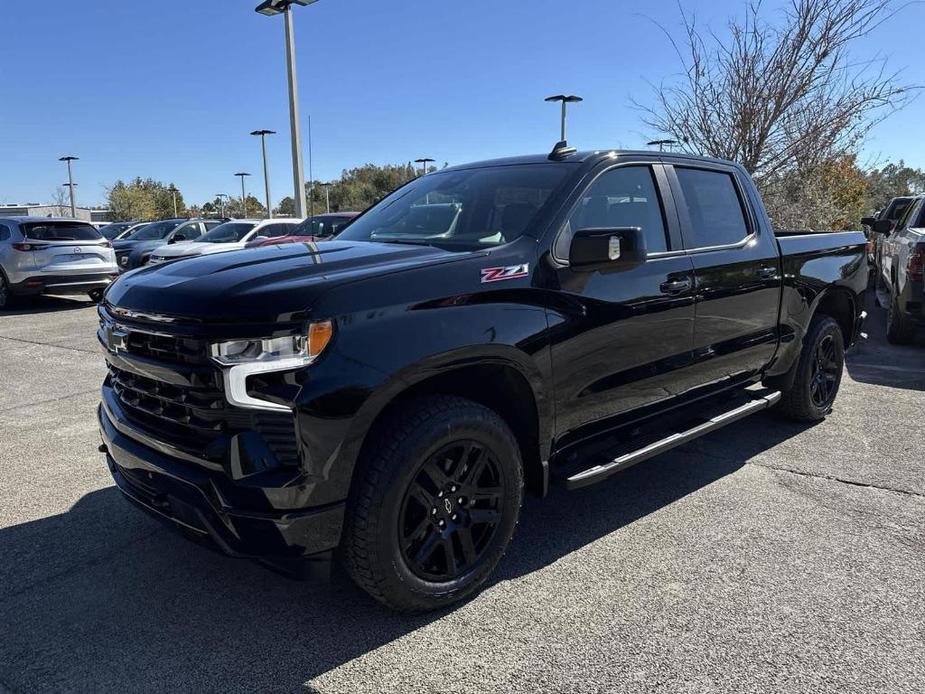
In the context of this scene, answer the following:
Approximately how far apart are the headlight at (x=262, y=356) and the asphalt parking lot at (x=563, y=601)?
1.00 metres

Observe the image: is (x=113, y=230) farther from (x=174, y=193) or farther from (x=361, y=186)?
(x=174, y=193)

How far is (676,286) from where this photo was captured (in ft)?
11.9

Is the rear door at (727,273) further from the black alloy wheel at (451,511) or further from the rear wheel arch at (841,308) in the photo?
the black alloy wheel at (451,511)

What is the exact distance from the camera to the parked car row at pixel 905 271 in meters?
7.47

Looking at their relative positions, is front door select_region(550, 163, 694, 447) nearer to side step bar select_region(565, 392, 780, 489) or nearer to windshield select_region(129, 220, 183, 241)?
side step bar select_region(565, 392, 780, 489)

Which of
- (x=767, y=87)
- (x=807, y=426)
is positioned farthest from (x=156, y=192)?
(x=807, y=426)

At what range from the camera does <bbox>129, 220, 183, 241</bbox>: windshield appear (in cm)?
2016

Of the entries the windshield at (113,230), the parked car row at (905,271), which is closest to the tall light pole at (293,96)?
the windshield at (113,230)

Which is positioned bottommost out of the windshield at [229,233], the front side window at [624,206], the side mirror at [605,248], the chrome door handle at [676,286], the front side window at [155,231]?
the chrome door handle at [676,286]

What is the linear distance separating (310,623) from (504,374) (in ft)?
4.16

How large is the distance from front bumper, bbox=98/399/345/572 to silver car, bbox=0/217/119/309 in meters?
11.5

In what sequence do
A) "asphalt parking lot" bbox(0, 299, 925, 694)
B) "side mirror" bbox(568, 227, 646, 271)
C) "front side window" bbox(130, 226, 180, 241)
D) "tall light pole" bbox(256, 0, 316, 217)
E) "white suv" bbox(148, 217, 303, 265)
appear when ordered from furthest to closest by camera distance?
"front side window" bbox(130, 226, 180, 241)
"tall light pole" bbox(256, 0, 316, 217)
"white suv" bbox(148, 217, 303, 265)
"side mirror" bbox(568, 227, 646, 271)
"asphalt parking lot" bbox(0, 299, 925, 694)

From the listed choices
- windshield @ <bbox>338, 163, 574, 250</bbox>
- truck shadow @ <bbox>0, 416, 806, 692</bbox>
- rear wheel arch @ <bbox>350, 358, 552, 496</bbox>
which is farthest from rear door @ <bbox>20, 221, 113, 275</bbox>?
rear wheel arch @ <bbox>350, 358, 552, 496</bbox>

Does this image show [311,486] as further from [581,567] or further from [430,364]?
[581,567]
